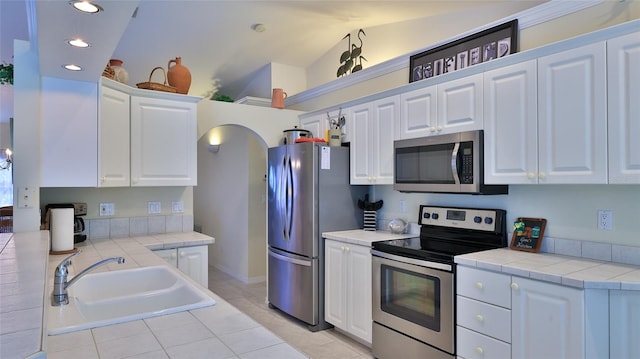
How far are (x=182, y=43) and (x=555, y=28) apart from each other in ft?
11.2

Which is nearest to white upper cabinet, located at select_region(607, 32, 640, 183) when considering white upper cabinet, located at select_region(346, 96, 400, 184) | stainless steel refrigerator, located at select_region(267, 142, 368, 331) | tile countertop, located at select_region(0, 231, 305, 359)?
white upper cabinet, located at select_region(346, 96, 400, 184)

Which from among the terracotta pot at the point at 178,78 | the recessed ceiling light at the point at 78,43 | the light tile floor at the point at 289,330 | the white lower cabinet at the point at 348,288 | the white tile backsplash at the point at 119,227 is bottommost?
the light tile floor at the point at 289,330

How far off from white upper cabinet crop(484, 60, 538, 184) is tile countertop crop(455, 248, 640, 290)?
0.46m

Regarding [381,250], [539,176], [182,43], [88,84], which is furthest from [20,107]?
[539,176]

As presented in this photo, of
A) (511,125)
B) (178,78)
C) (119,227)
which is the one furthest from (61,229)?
(511,125)

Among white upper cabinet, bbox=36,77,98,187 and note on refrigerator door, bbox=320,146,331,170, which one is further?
note on refrigerator door, bbox=320,146,331,170

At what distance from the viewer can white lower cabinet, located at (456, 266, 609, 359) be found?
183cm

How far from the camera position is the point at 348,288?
328cm

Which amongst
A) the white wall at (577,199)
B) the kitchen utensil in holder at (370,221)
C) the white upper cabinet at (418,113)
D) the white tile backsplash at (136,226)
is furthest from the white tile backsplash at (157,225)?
the white wall at (577,199)

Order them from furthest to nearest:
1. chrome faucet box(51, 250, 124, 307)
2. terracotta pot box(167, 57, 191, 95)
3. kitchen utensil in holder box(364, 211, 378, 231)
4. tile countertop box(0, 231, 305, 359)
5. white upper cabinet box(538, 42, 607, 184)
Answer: kitchen utensil in holder box(364, 211, 378, 231) → terracotta pot box(167, 57, 191, 95) → white upper cabinet box(538, 42, 607, 184) → chrome faucet box(51, 250, 124, 307) → tile countertop box(0, 231, 305, 359)

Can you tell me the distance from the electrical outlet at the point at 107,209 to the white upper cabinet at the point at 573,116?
3330 millimetres

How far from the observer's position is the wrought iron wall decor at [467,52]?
2.65 m

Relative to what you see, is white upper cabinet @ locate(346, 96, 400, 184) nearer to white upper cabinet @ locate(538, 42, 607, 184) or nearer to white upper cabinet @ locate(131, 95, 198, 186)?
white upper cabinet @ locate(538, 42, 607, 184)

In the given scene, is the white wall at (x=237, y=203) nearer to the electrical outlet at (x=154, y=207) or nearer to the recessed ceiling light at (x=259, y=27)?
the recessed ceiling light at (x=259, y=27)
